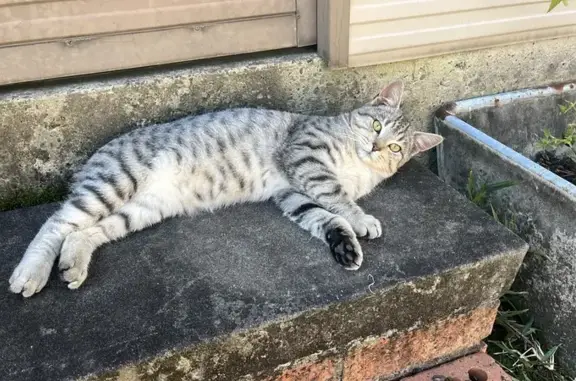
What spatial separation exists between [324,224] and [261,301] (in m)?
0.52

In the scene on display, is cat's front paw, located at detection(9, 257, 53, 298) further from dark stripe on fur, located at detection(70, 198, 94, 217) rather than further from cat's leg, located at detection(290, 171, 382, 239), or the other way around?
cat's leg, located at detection(290, 171, 382, 239)

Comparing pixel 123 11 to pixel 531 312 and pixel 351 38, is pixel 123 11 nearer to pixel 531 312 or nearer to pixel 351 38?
pixel 351 38

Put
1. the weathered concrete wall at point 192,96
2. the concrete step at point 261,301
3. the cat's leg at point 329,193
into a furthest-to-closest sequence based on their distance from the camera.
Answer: the weathered concrete wall at point 192,96 → the cat's leg at point 329,193 → the concrete step at point 261,301

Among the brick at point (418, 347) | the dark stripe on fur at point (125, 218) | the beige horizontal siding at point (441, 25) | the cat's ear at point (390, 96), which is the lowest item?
the brick at point (418, 347)

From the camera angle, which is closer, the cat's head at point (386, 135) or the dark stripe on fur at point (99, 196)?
the dark stripe on fur at point (99, 196)

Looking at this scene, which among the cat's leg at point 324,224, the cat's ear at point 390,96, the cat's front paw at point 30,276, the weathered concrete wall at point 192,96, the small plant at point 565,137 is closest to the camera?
the cat's front paw at point 30,276

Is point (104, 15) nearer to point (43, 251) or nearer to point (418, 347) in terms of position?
point (43, 251)

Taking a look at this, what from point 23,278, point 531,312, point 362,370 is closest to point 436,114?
point 531,312

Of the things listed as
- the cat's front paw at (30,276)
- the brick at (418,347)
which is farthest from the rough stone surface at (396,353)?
the cat's front paw at (30,276)

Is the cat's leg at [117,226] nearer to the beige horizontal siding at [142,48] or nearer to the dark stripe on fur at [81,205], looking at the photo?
the dark stripe on fur at [81,205]

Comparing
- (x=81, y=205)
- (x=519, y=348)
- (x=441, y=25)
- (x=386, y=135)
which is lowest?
(x=519, y=348)

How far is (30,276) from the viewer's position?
6.72 ft

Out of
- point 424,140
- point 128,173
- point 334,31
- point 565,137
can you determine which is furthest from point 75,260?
point 565,137

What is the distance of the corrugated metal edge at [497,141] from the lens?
8.30 ft
